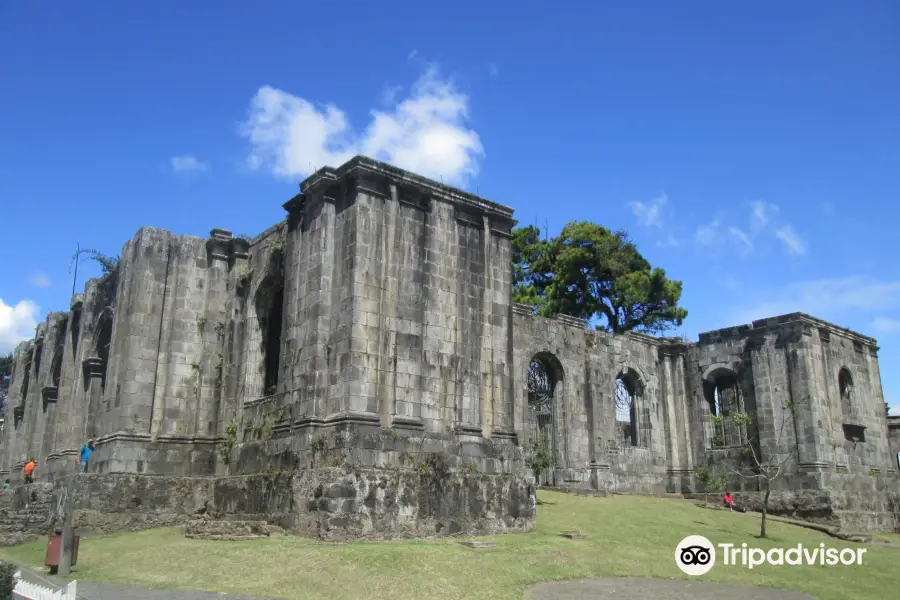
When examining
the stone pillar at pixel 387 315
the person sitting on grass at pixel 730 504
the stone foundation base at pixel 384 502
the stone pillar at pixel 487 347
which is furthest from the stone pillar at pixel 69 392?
the person sitting on grass at pixel 730 504

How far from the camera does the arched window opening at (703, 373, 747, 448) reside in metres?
26.5

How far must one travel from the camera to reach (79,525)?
16000mm

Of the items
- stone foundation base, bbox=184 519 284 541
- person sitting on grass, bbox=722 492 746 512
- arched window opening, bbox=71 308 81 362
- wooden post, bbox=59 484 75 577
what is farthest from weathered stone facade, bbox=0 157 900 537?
wooden post, bbox=59 484 75 577

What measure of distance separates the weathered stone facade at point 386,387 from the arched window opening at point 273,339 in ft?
0.17

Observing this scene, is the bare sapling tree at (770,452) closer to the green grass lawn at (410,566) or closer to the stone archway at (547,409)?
the stone archway at (547,409)

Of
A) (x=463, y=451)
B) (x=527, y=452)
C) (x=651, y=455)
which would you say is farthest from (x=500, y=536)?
(x=651, y=455)

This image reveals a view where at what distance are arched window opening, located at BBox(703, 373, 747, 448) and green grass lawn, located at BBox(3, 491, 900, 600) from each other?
1028 centimetres

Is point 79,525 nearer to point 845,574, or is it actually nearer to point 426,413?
point 426,413

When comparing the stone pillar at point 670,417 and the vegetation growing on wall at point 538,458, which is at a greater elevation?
the stone pillar at point 670,417

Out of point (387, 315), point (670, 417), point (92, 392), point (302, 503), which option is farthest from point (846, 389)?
point (92, 392)

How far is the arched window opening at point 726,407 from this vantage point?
26453mm

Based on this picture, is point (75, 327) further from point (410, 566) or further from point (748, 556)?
point (748, 556)

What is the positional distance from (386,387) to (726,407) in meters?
16.6

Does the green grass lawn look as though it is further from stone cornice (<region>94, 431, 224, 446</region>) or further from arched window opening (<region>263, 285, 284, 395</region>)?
arched window opening (<region>263, 285, 284, 395</region>)
